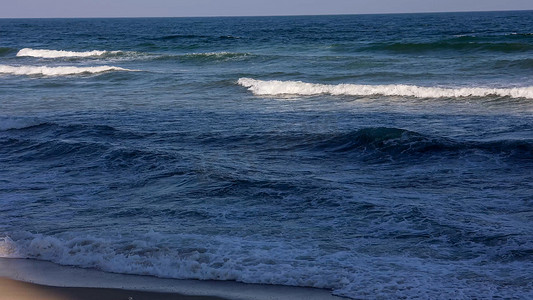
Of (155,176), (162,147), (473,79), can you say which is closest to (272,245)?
(155,176)

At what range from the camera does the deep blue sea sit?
6688mm

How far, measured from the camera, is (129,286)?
6.36 m

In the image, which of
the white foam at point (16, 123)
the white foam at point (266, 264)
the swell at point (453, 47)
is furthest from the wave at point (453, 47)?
the white foam at point (266, 264)

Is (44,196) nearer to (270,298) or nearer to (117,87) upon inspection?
(270,298)

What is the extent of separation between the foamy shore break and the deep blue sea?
0.48ft

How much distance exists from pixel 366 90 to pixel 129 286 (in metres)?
13.5

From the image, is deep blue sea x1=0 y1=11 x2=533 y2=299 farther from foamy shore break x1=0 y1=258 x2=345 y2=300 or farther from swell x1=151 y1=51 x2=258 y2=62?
swell x1=151 y1=51 x2=258 y2=62

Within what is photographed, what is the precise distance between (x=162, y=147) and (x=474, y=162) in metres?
5.58

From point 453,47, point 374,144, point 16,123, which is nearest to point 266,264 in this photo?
point 374,144

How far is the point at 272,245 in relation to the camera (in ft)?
23.5

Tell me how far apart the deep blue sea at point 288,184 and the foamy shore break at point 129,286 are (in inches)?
5.7

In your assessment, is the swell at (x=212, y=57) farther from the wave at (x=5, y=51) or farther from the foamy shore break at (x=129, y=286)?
the foamy shore break at (x=129, y=286)

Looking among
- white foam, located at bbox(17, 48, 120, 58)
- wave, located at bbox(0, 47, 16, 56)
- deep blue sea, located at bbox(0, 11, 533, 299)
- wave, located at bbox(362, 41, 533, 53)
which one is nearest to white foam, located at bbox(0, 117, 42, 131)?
deep blue sea, located at bbox(0, 11, 533, 299)

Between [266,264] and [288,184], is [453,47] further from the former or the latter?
[266,264]
